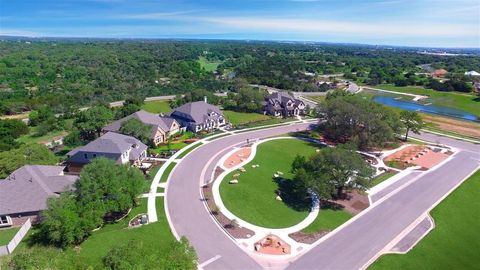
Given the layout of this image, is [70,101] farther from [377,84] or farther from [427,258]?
[377,84]

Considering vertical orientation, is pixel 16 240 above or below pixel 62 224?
below

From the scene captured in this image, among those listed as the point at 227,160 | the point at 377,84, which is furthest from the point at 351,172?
the point at 377,84

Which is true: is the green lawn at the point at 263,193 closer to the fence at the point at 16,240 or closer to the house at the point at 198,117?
the house at the point at 198,117

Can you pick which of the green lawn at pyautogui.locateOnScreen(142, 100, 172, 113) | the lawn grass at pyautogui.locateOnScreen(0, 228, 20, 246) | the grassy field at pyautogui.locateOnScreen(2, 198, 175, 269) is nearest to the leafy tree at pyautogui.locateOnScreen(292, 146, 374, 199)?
the grassy field at pyautogui.locateOnScreen(2, 198, 175, 269)

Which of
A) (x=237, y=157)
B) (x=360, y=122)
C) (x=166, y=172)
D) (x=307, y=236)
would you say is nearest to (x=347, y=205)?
(x=307, y=236)

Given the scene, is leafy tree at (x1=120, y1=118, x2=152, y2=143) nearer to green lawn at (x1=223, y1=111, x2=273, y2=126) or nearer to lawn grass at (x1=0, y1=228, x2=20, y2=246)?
lawn grass at (x1=0, y1=228, x2=20, y2=246)

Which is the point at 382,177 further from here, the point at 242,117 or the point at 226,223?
the point at 242,117
